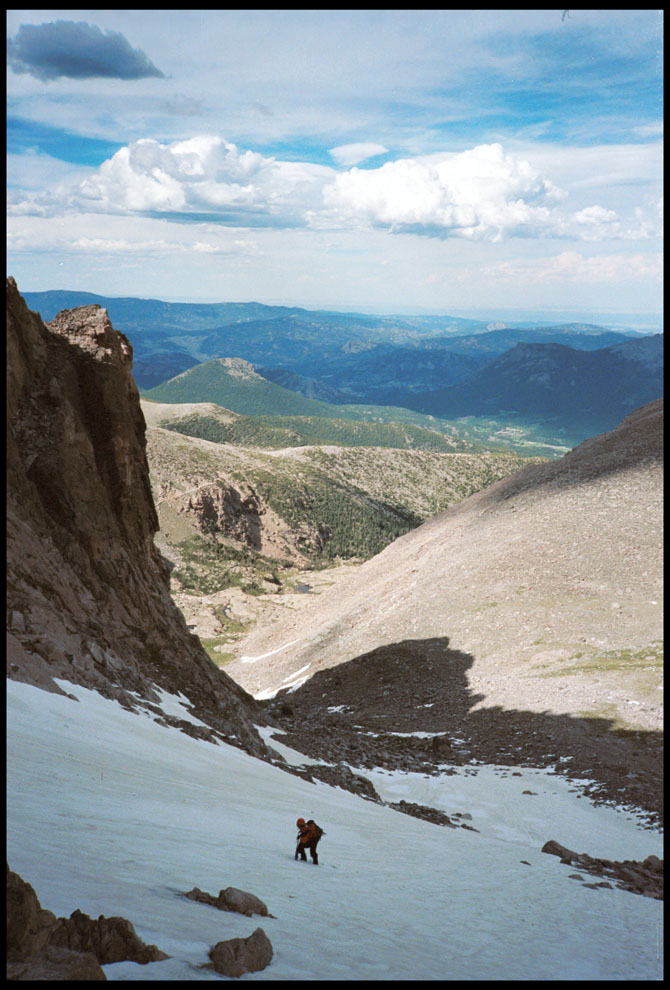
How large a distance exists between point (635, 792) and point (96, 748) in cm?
2310

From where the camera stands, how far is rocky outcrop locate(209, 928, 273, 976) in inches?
258

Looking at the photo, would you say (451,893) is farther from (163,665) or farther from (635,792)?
(635,792)

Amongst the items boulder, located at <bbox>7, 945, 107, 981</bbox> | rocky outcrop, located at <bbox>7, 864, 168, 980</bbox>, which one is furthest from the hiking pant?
boulder, located at <bbox>7, 945, 107, 981</bbox>

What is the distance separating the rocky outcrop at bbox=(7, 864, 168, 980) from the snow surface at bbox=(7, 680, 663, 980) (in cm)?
18

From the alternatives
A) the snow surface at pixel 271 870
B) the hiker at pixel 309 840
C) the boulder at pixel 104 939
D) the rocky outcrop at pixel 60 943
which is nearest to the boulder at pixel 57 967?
the rocky outcrop at pixel 60 943

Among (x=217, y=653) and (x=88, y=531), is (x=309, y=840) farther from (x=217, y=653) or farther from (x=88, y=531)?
(x=217, y=653)

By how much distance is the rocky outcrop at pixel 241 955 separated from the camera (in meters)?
6.56

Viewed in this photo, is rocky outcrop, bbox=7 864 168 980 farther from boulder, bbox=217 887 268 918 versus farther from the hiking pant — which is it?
the hiking pant

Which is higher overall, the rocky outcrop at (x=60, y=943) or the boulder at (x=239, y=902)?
the rocky outcrop at (x=60, y=943)

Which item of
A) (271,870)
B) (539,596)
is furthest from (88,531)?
(539,596)

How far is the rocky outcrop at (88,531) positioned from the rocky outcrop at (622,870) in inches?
428

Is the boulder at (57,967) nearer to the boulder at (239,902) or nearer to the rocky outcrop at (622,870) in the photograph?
the boulder at (239,902)

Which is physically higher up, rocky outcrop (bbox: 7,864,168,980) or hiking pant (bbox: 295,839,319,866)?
rocky outcrop (bbox: 7,864,168,980)

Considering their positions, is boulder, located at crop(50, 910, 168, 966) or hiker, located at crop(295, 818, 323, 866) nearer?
boulder, located at crop(50, 910, 168, 966)
